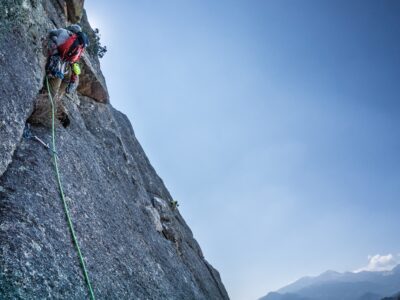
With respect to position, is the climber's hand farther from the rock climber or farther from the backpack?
the backpack

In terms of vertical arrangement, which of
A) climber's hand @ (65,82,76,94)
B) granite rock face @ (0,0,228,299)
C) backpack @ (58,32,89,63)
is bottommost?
granite rock face @ (0,0,228,299)

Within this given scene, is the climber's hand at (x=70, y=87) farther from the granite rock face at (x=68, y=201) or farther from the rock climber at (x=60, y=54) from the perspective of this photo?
the rock climber at (x=60, y=54)

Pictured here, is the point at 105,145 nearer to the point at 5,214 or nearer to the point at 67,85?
the point at 67,85

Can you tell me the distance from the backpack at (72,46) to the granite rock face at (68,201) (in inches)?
25.1

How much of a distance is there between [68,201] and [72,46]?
16.0 feet

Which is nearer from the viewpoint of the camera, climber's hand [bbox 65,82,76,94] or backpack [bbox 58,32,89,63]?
→ backpack [bbox 58,32,89,63]

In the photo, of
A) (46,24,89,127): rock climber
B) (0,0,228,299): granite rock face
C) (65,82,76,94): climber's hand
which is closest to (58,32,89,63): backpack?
(46,24,89,127): rock climber

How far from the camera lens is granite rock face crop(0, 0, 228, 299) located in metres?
5.18

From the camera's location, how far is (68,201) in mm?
7113

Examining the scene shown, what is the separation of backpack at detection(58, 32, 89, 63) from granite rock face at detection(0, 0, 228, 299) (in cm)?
64

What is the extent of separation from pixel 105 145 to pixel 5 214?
651 centimetres

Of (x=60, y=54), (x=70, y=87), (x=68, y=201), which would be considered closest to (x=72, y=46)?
(x=60, y=54)

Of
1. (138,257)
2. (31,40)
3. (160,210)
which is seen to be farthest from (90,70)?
(138,257)

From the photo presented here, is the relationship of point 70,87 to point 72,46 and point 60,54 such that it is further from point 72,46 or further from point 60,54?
point 72,46
